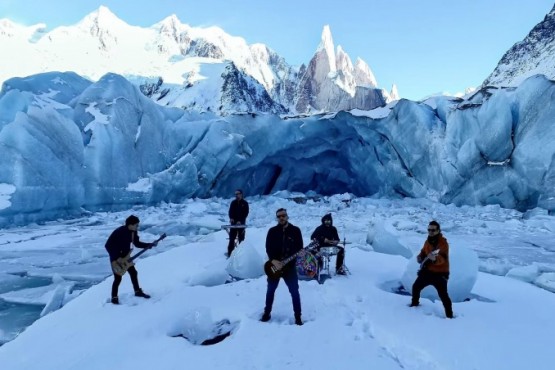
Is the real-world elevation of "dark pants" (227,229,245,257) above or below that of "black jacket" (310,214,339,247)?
below

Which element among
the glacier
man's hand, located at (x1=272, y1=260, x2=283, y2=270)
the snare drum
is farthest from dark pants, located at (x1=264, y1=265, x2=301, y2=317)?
the glacier

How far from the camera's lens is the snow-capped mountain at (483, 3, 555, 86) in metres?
35.3

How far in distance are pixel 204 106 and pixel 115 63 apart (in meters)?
34.2

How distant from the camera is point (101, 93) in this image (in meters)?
19.2

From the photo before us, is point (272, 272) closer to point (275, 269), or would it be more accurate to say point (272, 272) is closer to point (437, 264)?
point (275, 269)

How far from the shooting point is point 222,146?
75.1 ft

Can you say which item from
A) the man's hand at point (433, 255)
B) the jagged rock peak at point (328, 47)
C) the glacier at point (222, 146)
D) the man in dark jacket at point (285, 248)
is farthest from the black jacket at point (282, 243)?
the jagged rock peak at point (328, 47)

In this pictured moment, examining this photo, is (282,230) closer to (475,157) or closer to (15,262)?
(15,262)

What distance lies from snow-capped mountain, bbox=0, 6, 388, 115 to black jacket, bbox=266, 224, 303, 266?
46724 mm

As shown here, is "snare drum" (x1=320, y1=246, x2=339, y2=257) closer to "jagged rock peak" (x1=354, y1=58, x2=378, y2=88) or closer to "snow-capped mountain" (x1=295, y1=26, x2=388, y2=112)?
"snow-capped mountain" (x1=295, y1=26, x2=388, y2=112)

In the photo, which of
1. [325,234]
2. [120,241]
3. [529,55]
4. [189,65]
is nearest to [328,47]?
[189,65]

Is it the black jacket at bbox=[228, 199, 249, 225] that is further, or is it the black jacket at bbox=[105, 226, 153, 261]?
the black jacket at bbox=[228, 199, 249, 225]

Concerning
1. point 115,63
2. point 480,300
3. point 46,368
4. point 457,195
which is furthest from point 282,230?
point 115,63

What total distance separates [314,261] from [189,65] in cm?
7238
